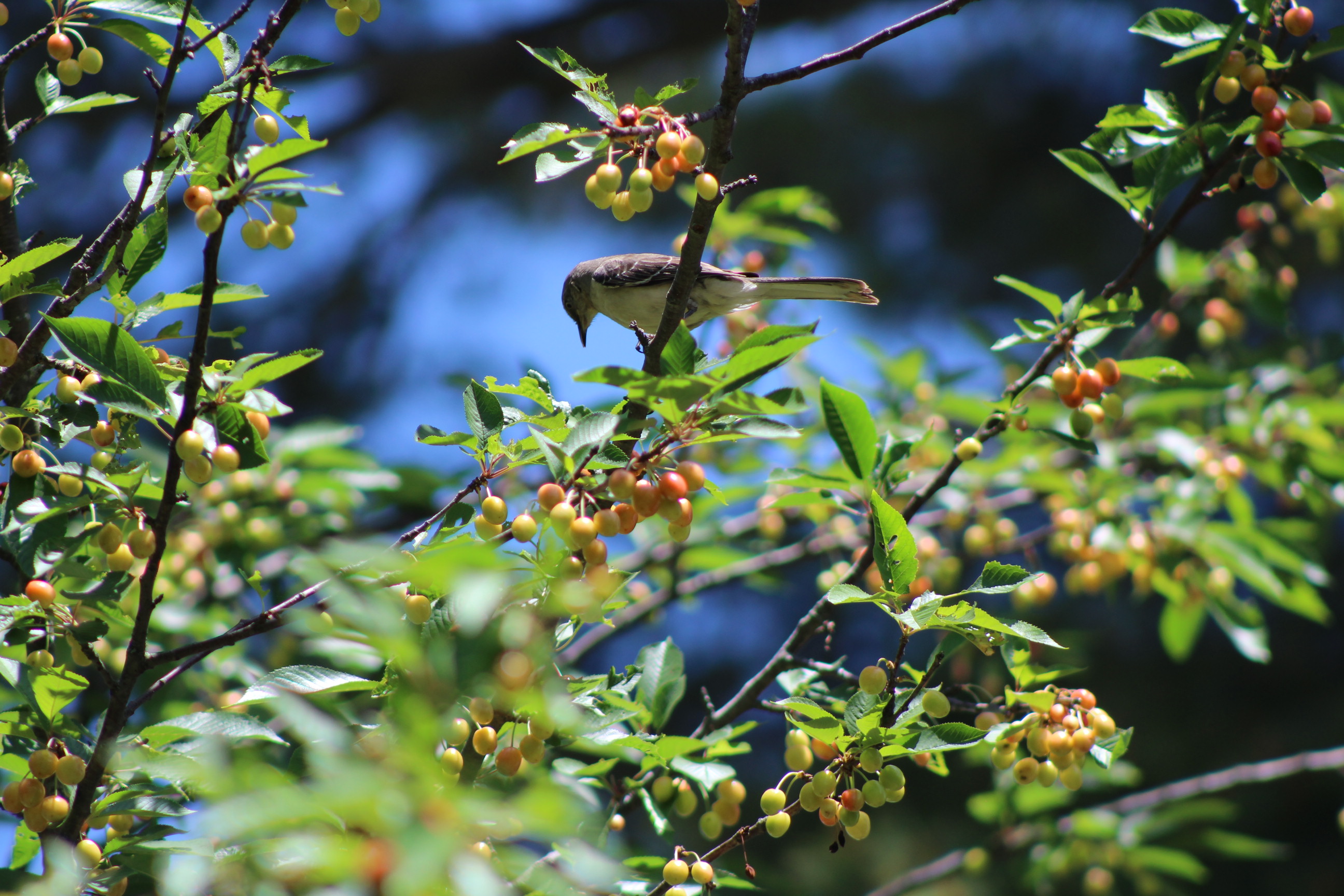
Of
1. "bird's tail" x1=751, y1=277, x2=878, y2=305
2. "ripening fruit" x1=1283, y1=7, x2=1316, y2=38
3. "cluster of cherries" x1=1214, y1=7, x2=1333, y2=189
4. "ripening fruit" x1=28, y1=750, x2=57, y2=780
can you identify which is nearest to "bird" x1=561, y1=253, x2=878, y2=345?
"bird's tail" x1=751, y1=277, x2=878, y2=305

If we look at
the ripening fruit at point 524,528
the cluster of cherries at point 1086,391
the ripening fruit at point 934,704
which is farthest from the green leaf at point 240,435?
the cluster of cherries at point 1086,391

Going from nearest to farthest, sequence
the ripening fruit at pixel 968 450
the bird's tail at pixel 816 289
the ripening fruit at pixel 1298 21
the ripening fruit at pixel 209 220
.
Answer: the ripening fruit at pixel 209 220 → the ripening fruit at pixel 1298 21 → the ripening fruit at pixel 968 450 → the bird's tail at pixel 816 289

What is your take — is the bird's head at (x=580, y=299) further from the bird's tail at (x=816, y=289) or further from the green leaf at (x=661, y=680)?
the green leaf at (x=661, y=680)

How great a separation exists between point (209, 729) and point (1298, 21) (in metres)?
2.37

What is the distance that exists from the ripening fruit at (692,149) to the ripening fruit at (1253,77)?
1164mm

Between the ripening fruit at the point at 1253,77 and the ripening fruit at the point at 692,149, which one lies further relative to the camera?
the ripening fruit at the point at 1253,77

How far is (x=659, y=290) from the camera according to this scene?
12.0ft

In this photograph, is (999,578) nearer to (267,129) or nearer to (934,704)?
(934,704)

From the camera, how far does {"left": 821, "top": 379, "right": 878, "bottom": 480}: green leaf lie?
71.2 inches

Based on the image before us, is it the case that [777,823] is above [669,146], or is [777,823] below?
below

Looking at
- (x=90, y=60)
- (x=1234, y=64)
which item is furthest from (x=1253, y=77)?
(x=90, y=60)

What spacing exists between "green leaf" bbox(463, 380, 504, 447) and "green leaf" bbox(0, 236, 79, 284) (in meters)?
0.71

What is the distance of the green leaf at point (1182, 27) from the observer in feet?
6.49

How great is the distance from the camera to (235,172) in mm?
1560
